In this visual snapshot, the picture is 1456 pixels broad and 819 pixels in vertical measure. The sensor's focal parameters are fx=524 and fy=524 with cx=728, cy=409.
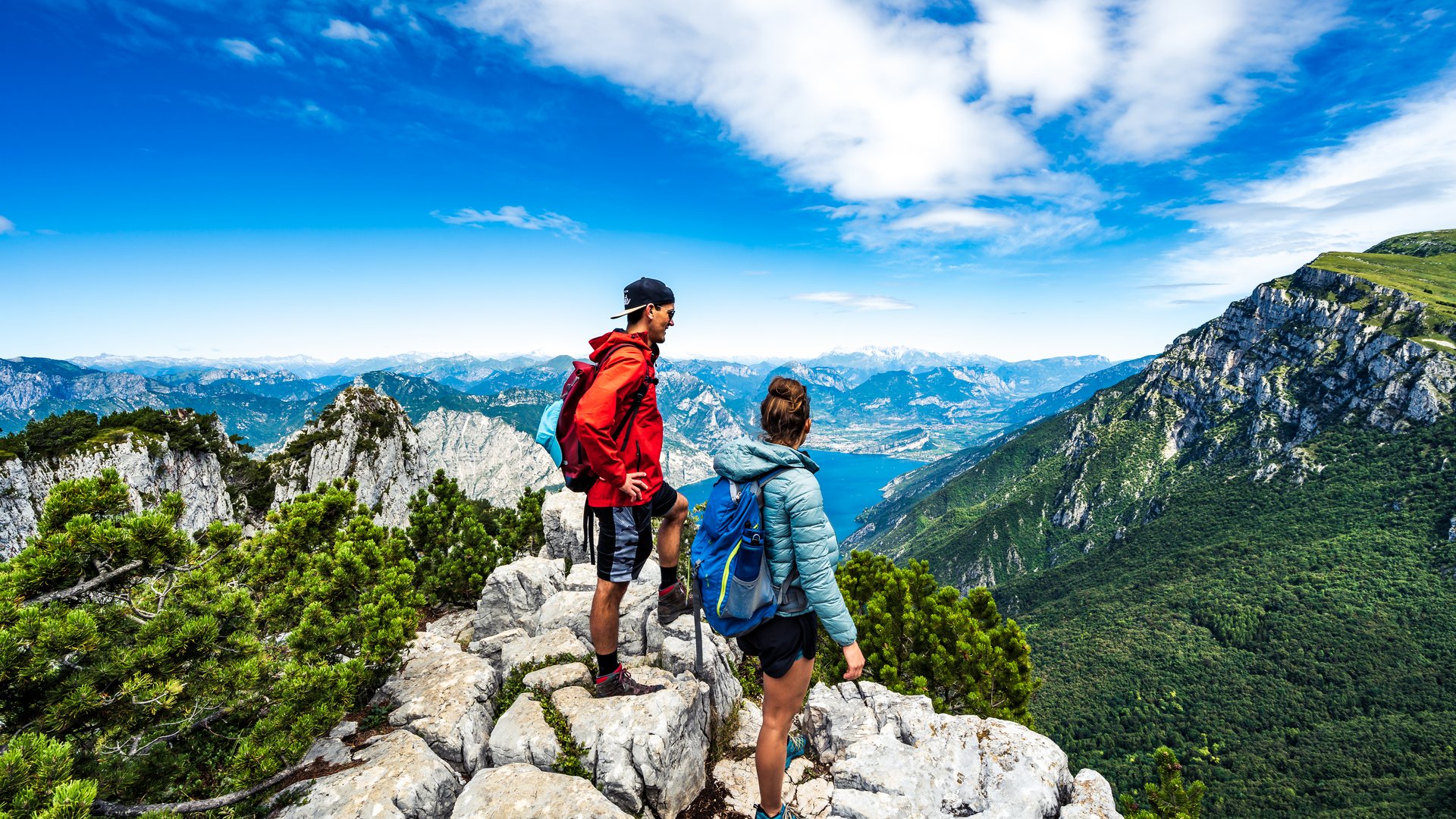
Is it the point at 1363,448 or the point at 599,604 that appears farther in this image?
the point at 1363,448

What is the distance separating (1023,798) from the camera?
737cm

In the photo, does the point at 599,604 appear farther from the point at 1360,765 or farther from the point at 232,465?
the point at 1360,765

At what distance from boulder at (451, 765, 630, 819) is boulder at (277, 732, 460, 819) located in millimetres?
549

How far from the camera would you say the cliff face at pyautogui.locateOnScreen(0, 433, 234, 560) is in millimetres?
33344

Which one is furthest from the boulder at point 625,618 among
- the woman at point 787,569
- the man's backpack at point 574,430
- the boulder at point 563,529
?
the woman at point 787,569

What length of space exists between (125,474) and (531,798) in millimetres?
54915

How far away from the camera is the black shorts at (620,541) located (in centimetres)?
630

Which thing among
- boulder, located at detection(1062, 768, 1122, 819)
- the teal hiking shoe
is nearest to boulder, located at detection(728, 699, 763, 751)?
the teal hiking shoe

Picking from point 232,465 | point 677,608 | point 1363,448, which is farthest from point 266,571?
point 1363,448

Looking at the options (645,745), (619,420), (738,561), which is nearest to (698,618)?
(645,745)

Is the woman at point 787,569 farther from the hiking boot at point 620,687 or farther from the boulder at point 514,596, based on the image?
the boulder at point 514,596

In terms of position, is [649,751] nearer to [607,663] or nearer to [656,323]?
[607,663]

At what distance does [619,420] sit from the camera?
577cm

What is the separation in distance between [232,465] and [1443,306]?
292093mm
